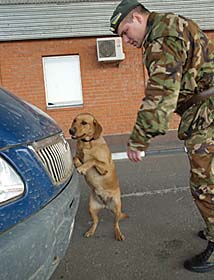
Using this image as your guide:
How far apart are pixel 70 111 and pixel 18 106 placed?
7.69 m

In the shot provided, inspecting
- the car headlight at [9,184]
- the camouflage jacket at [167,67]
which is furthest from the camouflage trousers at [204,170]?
the car headlight at [9,184]

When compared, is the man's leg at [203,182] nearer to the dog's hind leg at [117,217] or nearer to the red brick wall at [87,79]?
the dog's hind leg at [117,217]

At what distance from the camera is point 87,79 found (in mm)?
9758

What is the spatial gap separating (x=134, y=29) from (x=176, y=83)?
1.62 feet

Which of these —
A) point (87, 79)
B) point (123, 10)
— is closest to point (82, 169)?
point (123, 10)

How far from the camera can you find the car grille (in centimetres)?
181

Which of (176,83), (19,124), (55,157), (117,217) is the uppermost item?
(176,83)

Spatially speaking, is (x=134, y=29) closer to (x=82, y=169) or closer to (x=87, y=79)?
(x=82, y=169)

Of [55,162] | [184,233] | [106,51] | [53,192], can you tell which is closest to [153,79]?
[55,162]

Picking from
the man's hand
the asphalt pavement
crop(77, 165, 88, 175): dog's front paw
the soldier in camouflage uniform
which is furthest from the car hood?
the asphalt pavement

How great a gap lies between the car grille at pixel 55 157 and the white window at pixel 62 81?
7.59 metres

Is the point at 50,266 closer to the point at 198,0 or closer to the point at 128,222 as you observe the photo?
the point at 128,222

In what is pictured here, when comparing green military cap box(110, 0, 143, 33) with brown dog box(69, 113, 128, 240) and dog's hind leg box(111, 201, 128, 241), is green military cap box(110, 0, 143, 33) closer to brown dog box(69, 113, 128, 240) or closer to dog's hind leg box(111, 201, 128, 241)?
brown dog box(69, 113, 128, 240)

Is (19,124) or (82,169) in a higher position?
(19,124)
